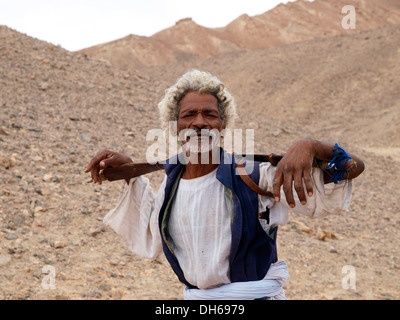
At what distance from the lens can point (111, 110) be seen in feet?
27.9

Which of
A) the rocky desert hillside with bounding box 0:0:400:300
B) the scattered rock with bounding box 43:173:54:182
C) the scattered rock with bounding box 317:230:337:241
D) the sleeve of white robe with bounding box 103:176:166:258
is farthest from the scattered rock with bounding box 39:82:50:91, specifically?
the sleeve of white robe with bounding box 103:176:166:258

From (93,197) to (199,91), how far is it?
3806 mm

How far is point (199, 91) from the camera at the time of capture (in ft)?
6.38

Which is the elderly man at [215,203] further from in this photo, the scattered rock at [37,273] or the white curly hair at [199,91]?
the scattered rock at [37,273]

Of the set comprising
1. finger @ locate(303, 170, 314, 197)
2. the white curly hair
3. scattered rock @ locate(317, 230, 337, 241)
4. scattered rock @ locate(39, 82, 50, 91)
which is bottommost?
scattered rock @ locate(317, 230, 337, 241)

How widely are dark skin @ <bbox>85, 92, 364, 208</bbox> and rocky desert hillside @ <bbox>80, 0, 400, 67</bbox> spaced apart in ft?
109

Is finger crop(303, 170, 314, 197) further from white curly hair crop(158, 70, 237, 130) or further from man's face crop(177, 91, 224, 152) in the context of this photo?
white curly hair crop(158, 70, 237, 130)

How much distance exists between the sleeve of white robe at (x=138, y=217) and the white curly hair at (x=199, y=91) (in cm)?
34

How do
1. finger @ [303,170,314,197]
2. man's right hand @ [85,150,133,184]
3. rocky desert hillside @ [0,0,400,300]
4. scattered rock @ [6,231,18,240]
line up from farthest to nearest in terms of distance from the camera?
1. scattered rock @ [6,231,18,240]
2. rocky desert hillside @ [0,0,400,300]
3. man's right hand @ [85,150,133,184]
4. finger @ [303,170,314,197]

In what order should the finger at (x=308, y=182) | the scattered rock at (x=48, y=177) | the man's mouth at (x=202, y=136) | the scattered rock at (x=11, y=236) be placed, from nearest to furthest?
the finger at (x=308, y=182)
the man's mouth at (x=202, y=136)
the scattered rock at (x=11, y=236)
the scattered rock at (x=48, y=177)

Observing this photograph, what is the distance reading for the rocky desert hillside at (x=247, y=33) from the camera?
36188 mm

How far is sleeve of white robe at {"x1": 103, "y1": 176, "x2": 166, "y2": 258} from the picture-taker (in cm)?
205

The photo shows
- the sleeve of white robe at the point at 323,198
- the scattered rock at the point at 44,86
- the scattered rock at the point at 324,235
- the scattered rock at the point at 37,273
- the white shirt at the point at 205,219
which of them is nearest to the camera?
the sleeve of white robe at the point at 323,198

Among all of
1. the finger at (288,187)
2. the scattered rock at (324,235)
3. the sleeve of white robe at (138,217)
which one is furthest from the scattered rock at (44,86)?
the finger at (288,187)
